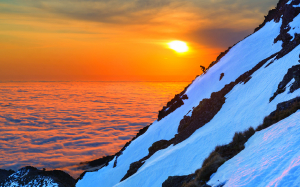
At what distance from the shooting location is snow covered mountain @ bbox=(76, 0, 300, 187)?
5336 millimetres

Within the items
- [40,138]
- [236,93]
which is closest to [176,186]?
[236,93]

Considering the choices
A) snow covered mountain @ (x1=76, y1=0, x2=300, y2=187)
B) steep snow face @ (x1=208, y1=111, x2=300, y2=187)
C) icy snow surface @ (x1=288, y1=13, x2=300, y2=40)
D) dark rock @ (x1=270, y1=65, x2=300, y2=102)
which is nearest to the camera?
steep snow face @ (x1=208, y1=111, x2=300, y2=187)

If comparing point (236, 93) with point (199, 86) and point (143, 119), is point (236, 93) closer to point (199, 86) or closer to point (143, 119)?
point (199, 86)

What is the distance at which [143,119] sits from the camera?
117 meters

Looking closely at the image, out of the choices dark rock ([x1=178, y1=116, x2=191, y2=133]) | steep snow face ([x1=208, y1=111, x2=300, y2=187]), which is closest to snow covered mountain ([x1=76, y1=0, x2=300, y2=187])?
steep snow face ([x1=208, y1=111, x2=300, y2=187])

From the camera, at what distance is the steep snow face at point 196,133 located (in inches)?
468

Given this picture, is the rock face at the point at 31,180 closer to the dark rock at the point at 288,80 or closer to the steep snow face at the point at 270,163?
the steep snow face at the point at 270,163

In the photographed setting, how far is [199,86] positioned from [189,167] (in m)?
19.7

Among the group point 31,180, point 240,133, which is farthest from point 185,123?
point 31,180

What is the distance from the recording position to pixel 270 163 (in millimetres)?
5027

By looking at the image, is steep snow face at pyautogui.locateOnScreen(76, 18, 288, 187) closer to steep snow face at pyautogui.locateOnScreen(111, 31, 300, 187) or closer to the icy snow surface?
steep snow face at pyautogui.locateOnScreen(111, 31, 300, 187)

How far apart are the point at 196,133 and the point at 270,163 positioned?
10515 millimetres

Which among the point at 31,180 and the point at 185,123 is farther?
the point at 31,180

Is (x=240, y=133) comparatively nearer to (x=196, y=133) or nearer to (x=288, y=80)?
(x=288, y=80)
